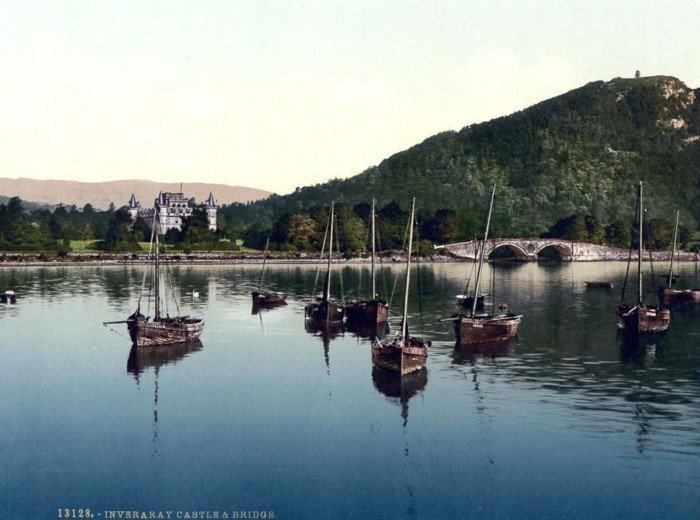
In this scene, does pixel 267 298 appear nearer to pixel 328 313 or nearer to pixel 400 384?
pixel 328 313

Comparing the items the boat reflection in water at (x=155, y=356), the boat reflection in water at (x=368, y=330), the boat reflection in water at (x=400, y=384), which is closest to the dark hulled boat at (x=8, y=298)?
the boat reflection in water at (x=155, y=356)

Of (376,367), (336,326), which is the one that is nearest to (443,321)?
(336,326)

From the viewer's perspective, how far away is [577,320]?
348ft

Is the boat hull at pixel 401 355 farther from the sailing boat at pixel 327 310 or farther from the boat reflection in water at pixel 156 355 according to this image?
the sailing boat at pixel 327 310

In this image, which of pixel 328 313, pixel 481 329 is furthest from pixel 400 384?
pixel 328 313

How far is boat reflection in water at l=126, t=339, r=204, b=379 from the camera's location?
228 feet

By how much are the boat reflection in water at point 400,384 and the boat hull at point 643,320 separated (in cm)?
3427

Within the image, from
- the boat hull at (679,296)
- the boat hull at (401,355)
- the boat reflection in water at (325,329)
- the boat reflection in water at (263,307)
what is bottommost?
the boat reflection in water at (325,329)

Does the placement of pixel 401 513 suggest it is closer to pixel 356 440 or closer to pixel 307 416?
pixel 356 440

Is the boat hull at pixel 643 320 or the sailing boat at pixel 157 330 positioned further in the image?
the boat hull at pixel 643 320

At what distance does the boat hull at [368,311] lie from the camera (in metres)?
96.5

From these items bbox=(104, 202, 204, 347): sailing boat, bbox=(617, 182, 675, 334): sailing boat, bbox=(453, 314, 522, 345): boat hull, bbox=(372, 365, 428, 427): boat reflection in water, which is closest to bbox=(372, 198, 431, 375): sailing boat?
bbox=(372, 365, 428, 427): boat reflection in water

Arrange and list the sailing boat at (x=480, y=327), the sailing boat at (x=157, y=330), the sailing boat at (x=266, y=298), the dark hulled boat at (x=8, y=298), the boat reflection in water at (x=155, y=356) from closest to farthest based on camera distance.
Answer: the boat reflection in water at (x=155, y=356) → the sailing boat at (x=157, y=330) → the sailing boat at (x=480, y=327) → the sailing boat at (x=266, y=298) → the dark hulled boat at (x=8, y=298)

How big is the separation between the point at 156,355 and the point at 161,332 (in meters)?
3.71
